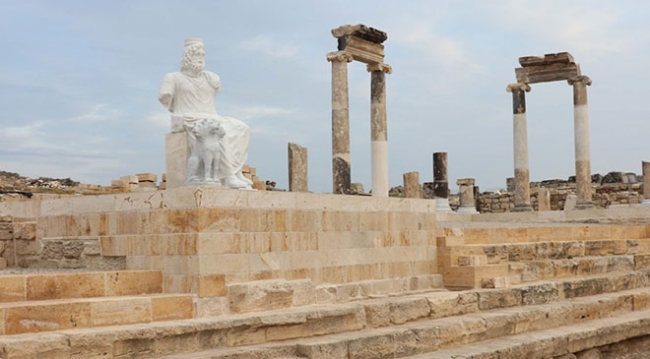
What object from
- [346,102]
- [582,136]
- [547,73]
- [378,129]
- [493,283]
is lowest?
A: [493,283]

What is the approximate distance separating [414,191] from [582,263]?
11.4m

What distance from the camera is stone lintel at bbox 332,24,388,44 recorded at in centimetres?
1914

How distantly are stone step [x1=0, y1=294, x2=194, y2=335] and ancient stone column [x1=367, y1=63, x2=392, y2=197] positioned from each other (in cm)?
1253

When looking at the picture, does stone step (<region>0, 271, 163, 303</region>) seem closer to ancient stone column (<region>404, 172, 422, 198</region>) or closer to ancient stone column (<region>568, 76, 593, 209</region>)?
ancient stone column (<region>404, 172, 422, 198</region>)

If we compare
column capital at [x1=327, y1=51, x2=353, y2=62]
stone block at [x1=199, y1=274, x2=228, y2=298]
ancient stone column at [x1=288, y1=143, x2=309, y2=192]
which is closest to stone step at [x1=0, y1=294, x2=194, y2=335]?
stone block at [x1=199, y1=274, x2=228, y2=298]

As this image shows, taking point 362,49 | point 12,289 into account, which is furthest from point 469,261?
point 362,49

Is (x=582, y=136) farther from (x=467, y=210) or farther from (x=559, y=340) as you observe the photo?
(x=559, y=340)

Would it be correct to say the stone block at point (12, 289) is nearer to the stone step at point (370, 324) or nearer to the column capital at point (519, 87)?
the stone step at point (370, 324)

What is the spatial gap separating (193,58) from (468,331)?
4.70 m

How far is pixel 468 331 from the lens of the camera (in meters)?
9.40

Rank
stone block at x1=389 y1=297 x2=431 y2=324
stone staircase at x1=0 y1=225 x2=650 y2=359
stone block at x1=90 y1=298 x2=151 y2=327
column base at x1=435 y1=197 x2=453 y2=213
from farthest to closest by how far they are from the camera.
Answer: column base at x1=435 y1=197 x2=453 y2=213 < stone block at x1=389 y1=297 x2=431 y2=324 < stone block at x1=90 y1=298 x2=151 y2=327 < stone staircase at x1=0 y1=225 x2=650 y2=359

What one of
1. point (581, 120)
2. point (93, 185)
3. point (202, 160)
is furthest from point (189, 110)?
point (581, 120)

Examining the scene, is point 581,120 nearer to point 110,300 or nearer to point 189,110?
point 189,110

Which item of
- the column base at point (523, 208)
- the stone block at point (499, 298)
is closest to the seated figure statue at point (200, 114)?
the stone block at point (499, 298)
